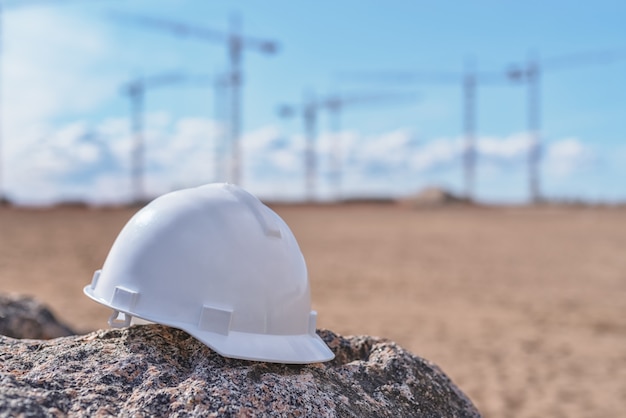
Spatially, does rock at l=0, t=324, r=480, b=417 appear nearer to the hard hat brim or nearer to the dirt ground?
the hard hat brim

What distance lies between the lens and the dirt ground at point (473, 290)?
671 cm

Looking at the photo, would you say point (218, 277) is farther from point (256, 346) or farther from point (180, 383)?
point (180, 383)

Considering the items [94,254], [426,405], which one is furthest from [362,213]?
[426,405]

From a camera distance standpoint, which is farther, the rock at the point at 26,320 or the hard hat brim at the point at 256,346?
the rock at the point at 26,320

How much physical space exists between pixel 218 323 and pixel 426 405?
871 millimetres

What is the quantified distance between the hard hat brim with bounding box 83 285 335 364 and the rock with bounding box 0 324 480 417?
4cm

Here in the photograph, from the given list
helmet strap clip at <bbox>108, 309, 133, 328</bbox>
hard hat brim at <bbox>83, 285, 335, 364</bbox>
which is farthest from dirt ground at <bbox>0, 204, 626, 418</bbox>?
helmet strap clip at <bbox>108, 309, 133, 328</bbox>

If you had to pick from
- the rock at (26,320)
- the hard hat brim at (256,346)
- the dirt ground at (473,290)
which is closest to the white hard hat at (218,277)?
the hard hat brim at (256,346)

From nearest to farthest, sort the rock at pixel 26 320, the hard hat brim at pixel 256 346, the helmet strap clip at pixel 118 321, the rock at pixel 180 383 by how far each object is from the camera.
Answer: the rock at pixel 180 383 → the hard hat brim at pixel 256 346 → the helmet strap clip at pixel 118 321 → the rock at pixel 26 320

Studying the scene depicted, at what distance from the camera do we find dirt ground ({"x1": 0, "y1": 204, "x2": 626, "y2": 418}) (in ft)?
22.0

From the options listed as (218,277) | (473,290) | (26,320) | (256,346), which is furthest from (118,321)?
(473,290)

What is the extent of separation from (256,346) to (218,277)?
0.27m

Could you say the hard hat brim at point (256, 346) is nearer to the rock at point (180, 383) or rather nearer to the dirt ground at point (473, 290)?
the rock at point (180, 383)

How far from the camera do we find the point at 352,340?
2.72 metres
